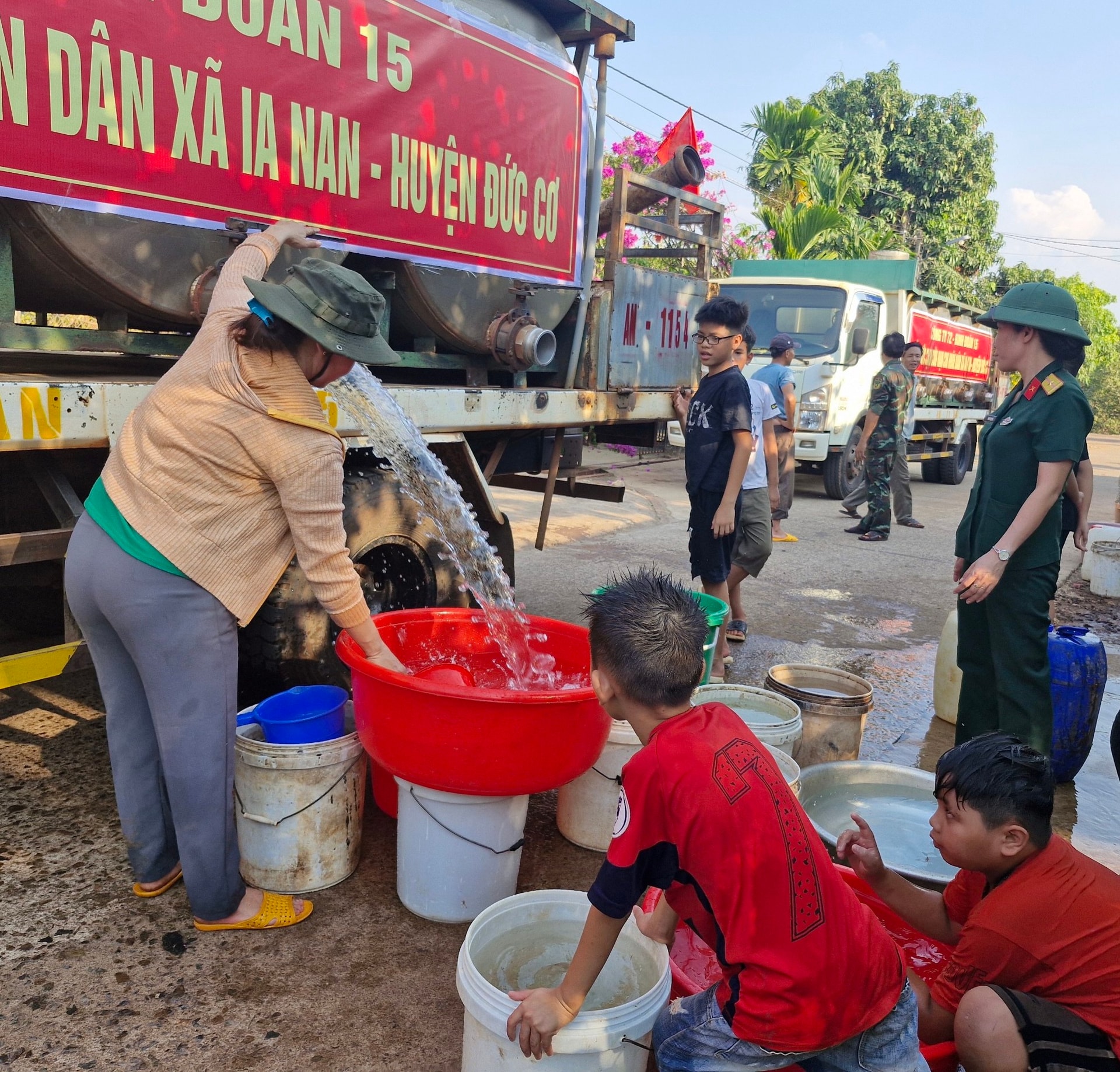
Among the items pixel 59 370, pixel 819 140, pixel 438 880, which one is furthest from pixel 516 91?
pixel 819 140

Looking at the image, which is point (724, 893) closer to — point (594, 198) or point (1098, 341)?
point (594, 198)

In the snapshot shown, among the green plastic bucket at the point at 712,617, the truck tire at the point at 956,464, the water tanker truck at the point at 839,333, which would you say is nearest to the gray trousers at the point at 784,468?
the water tanker truck at the point at 839,333

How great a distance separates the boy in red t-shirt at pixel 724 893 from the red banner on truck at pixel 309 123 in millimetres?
1984

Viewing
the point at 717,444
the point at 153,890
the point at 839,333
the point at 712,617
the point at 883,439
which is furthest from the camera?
the point at 839,333

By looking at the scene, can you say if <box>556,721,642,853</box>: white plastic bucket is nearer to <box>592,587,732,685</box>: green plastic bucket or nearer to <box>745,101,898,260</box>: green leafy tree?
<box>592,587,732,685</box>: green plastic bucket

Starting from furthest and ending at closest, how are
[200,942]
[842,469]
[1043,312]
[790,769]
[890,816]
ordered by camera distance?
[842,469] → [890,816] → [1043,312] → [790,769] → [200,942]

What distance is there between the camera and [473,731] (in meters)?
2.24

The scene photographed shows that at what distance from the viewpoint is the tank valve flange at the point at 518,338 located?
393 cm

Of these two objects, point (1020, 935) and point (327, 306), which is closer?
point (1020, 935)

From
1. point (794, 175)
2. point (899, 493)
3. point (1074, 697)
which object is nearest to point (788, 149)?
point (794, 175)

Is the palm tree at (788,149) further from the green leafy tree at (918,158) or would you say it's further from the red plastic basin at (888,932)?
the red plastic basin at (888,932)

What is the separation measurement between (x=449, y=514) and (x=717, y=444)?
1279mm

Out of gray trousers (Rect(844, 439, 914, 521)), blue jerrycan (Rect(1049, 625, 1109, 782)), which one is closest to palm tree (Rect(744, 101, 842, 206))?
gray trousers (Rect(844, 439, 914, 521))

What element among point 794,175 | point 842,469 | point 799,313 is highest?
point 794,175
